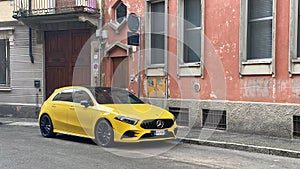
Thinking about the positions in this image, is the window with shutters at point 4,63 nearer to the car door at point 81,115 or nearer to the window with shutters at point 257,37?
the car door at point 81,115

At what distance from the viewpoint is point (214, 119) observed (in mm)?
13156

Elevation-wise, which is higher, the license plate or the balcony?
the balcony

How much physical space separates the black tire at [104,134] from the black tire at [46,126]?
2272 mm

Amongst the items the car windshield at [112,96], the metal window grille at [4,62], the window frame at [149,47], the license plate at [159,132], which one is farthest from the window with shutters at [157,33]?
the metal window grille at [4,62]

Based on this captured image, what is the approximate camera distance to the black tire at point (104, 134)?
9.71 metres

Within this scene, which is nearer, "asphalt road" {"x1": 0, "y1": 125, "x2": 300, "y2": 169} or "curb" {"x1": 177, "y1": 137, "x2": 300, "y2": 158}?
"asphalt road" {"x1": 0, "y1": 125, "x2": 300, "y2": 169}

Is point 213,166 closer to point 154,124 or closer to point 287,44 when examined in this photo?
point 154,124

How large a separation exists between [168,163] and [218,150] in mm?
2270

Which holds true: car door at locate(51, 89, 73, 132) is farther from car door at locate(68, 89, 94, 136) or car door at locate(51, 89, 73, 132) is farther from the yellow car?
car door at locate(68, 89, 94, 136)

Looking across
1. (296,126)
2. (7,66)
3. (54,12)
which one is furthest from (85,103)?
(7,66)

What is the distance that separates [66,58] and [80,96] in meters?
7.79

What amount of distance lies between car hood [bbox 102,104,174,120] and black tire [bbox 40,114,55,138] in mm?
2496

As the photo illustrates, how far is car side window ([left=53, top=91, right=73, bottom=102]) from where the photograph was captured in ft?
37.1

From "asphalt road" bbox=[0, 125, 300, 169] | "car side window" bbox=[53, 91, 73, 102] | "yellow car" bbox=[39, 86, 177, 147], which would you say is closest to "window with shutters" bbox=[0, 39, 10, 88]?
"yellow car" bbox=[39, 86, 177, 147]
